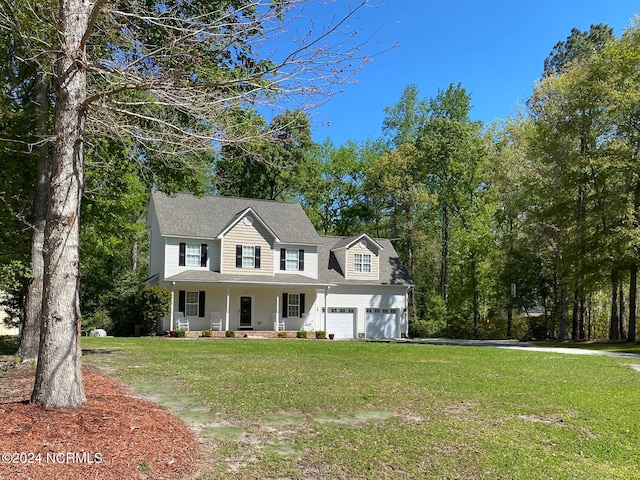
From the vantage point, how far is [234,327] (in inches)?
1104

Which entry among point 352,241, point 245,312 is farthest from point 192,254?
point 352,241

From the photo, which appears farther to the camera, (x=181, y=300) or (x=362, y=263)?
(x=362, y=263)

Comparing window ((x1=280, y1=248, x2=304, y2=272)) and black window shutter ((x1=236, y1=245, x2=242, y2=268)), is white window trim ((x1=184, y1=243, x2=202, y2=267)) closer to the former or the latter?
black window shutter ((x1=236, y1=245, x2=242, y2=268))

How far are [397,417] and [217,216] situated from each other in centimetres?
2303

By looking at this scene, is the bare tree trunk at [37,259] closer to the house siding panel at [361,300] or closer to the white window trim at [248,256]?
the white window trim at [248,256]

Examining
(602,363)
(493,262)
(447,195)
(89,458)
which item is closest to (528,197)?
(493,262)

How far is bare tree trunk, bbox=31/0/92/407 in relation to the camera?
5.66 m

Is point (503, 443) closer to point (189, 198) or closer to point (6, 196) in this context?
point (6, 196)

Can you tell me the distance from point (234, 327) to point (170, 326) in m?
3.45

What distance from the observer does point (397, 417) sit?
22.9 ft

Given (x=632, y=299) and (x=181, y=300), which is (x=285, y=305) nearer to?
(x=181, y=300)

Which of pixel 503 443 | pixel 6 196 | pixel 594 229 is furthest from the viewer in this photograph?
pixel 594 229

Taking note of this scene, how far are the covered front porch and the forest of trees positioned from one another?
237cm

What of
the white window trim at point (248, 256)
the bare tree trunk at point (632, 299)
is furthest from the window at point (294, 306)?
the bare tree trunk at point (632, 299)
